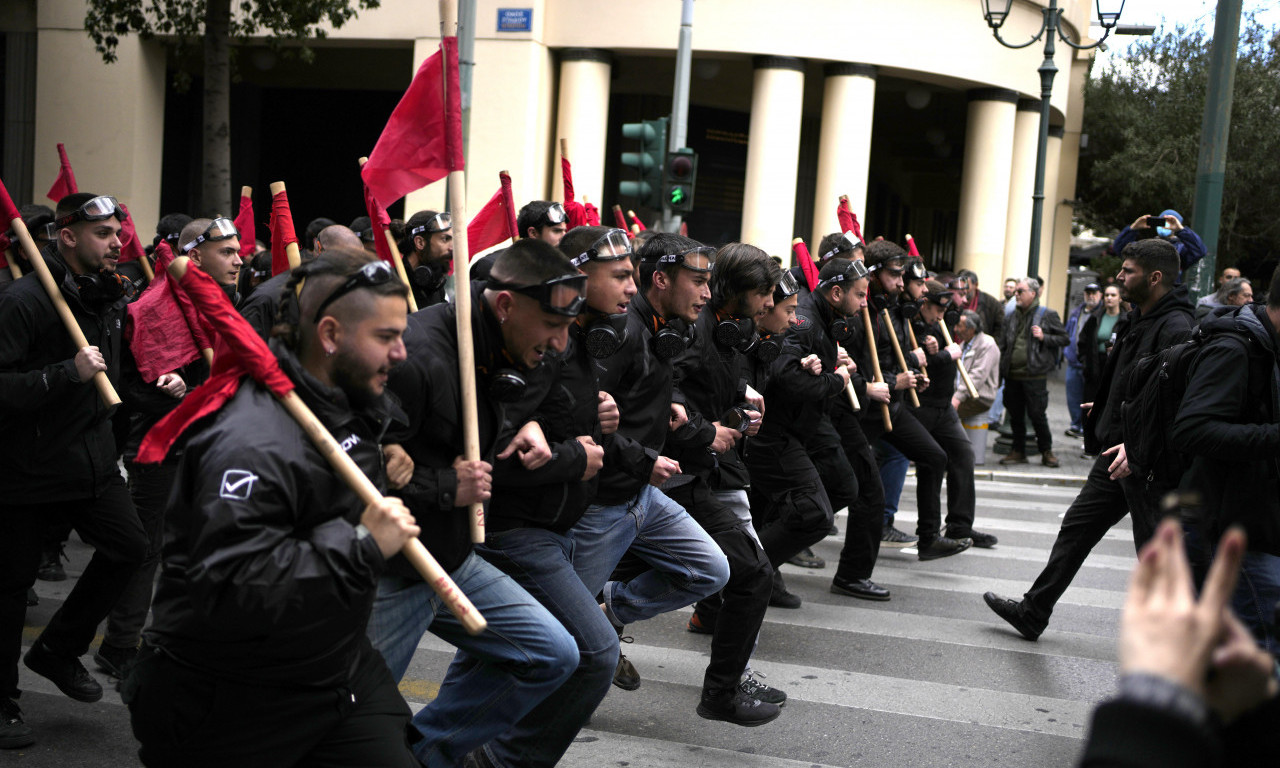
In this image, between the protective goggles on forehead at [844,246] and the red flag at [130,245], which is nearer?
the red flag at [130,245]

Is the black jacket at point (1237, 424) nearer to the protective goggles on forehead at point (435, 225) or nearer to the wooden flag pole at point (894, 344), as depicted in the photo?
the wooden flag pole at point (894, 344)

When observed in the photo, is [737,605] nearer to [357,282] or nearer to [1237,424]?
[1237,424]

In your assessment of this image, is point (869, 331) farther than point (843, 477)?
Yes

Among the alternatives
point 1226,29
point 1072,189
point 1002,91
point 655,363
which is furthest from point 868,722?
point 1072,189

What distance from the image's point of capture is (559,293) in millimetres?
3555

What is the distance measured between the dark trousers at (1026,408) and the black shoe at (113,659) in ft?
34.8

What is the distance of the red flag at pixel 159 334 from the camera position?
5570 millimetres

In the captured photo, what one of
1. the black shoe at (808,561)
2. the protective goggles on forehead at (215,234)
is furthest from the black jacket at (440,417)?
the black shoe at (808,561)

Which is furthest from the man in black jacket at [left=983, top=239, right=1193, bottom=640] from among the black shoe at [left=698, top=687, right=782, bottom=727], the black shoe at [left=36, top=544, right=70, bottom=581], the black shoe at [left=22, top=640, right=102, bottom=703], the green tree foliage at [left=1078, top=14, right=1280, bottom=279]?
the green tree foliage at [left=1078, top=14, right=1280, bottom=279]

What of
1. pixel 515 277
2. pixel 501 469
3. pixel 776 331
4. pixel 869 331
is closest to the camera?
pixel 515 277

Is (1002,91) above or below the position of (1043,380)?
above

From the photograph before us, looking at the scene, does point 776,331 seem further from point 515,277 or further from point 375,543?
point 375,543

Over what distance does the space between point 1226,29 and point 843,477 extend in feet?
17.9

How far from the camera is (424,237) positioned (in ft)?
22.2
